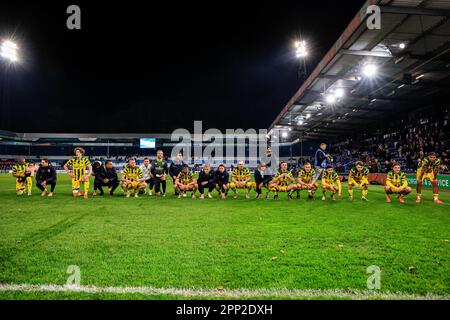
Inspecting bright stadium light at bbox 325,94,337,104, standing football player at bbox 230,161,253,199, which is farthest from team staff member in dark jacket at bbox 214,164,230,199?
bright stadium light at bbox 325,94,337,104

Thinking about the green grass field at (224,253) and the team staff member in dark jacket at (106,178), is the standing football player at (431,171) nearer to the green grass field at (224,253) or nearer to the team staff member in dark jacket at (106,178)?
the green grass field at (224,253)

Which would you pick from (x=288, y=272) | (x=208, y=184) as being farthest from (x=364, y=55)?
(x=288, y=272)

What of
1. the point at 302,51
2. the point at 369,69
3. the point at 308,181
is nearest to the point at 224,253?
the point at 308,181

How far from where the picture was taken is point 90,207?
834cm

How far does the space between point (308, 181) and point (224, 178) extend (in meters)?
3.42

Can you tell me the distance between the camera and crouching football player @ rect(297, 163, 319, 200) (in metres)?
11.0

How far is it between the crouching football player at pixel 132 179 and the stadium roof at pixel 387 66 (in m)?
10.8

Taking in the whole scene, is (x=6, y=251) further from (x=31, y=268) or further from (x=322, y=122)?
(x=322, y=122)

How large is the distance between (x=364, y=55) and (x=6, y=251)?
15.0 meters

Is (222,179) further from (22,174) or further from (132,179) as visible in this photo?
(22,174)

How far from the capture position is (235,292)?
272cm

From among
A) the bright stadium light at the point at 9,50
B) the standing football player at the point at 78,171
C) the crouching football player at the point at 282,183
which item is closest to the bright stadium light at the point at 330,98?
the crouching football player at the point at 282,183

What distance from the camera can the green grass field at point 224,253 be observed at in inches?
114

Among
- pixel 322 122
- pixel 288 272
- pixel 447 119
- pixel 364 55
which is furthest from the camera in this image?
pixel 322 122
